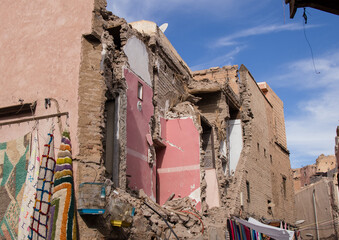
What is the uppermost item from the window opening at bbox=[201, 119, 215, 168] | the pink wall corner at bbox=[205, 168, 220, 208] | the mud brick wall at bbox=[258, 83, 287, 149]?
the mud brick wall at bbox=[258, 83, 287, 149]

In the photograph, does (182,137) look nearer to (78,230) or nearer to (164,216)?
(164,216)

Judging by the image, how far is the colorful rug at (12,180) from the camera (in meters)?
8.57

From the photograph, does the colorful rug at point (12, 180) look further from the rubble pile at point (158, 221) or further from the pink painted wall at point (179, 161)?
the pink painted wall at point (179, 161)

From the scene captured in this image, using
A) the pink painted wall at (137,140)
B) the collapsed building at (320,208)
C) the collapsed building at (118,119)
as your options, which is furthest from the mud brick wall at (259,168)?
the pink painted wall at (137,140)

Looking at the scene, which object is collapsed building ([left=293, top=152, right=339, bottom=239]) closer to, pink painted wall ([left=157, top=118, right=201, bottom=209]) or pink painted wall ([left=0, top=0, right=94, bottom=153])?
pink painted wall ([left=157, top=118, right=201, bottom=209])

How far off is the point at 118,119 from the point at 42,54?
7.98 feet

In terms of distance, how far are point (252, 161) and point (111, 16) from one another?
9772 millimetres

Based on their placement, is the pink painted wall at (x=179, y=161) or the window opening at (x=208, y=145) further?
the window opening at (x=208, y=145)

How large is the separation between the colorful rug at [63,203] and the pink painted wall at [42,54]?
0.84 m

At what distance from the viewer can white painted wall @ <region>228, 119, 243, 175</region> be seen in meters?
17.8

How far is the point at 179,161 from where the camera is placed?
13562 mm

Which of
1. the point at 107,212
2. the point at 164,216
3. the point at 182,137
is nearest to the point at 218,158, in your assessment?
the point at 182,137

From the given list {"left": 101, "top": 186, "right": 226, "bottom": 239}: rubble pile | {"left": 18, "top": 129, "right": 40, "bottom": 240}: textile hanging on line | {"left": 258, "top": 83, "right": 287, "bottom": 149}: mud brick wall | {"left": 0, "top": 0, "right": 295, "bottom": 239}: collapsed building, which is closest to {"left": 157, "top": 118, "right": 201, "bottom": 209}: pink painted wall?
{"left": 0, "top": 0, "right": 295, "bottom": 239}: collapsed building

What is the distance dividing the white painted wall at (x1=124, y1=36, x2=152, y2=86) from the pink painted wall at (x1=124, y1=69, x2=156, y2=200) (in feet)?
0.85
